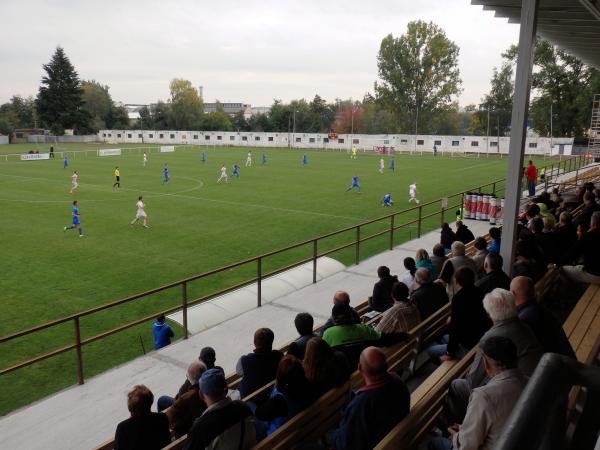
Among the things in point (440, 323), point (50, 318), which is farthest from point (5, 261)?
point (440, 323)

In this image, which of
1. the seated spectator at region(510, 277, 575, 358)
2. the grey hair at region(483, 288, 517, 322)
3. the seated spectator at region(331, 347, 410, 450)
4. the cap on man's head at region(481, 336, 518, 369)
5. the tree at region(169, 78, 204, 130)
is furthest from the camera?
the tree at region(169, 78, 204, 130)

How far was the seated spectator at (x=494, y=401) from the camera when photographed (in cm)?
314

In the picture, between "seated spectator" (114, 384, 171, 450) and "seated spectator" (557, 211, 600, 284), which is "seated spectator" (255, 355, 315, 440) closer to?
"seated spectator" (114, 384, 171, 450)

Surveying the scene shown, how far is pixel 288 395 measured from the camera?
13.2ft

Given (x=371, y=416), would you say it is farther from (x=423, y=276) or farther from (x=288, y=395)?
(x=423, y=276)

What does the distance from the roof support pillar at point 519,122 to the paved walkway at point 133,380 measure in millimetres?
2987

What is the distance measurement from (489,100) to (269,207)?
7715 centimetres

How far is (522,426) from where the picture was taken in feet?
3.67

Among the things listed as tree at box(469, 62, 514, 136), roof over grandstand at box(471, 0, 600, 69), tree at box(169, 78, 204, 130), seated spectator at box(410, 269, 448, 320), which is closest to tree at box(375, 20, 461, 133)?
tree at box(469, 62, 514, 136)

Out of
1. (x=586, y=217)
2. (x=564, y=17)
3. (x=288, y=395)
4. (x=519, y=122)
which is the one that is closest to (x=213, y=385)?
(x=288, y=395)

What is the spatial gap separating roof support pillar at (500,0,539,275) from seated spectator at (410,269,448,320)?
2.77 metres

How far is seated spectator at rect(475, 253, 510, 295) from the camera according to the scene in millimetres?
6344

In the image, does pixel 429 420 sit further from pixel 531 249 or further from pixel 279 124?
pixel 279 124

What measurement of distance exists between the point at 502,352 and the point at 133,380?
5243 millimetres
